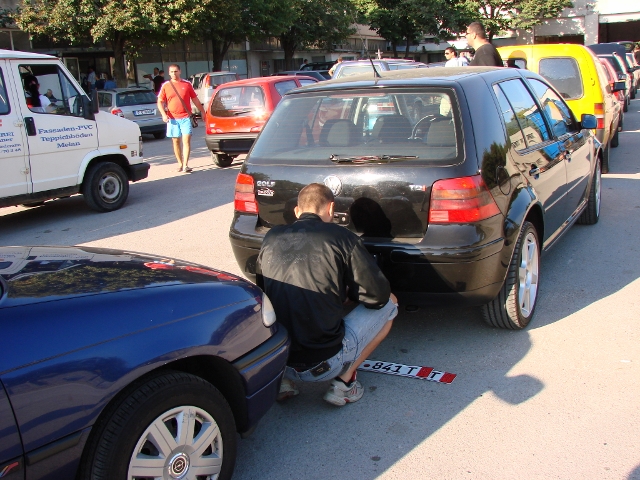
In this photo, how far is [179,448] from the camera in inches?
97.0

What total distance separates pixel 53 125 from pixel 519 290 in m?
6.26

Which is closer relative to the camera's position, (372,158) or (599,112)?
(372,158)

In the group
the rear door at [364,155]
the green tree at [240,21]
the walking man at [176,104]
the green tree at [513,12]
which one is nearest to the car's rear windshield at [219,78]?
the green tree at [240,21]

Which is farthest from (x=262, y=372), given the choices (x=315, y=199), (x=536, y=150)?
(x=536, y=150)

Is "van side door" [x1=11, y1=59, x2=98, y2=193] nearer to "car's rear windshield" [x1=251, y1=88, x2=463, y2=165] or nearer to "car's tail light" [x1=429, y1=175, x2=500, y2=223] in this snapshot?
"car's rear windshield" [x1=251, y1=88, x2=463, y2=165]

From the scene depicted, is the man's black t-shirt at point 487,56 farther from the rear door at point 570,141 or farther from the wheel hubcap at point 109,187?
the wheel hubcap at point 109,187

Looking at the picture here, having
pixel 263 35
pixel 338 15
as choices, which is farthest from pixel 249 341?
pixel 338 15

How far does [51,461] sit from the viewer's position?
6.93 feet

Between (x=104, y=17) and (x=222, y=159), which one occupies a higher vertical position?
(x=104, y=17)

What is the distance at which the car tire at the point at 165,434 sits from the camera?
7.34ft

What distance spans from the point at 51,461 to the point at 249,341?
924 mm

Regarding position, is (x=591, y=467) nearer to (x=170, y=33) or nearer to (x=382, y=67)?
(x=382, y=67)

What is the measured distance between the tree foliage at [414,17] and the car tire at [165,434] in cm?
4600

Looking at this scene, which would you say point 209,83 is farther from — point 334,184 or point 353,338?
point 353,338
